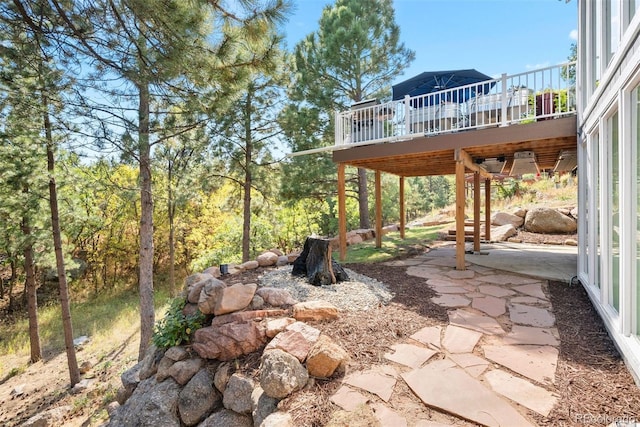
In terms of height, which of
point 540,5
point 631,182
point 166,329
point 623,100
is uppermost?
point 540,5

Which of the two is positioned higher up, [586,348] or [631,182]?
[631,182]

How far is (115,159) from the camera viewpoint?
17.2 ft

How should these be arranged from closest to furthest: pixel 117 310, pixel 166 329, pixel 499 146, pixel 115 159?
pixel 166 329, pixel 499 146, pixel 115 159, pixel 117 310

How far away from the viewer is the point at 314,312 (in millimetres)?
2887

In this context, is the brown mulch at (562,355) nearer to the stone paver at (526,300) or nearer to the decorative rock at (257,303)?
the stone paver at (526,300)

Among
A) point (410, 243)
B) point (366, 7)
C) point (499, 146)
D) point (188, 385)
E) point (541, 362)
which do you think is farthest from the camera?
point (366, 7)

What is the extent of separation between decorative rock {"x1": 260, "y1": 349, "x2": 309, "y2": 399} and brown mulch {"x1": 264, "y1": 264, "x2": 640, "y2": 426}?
7 centimetres

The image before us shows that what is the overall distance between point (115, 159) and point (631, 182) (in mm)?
6612

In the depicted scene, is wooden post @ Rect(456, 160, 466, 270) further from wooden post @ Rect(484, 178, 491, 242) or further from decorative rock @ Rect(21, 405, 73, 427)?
decorative rock @ Rect(21, 405, 73, 427)

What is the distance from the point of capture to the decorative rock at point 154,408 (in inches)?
101

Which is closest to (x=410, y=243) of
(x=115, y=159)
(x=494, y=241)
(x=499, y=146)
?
(x=494, y=241)

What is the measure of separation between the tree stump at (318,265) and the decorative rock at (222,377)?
159cm

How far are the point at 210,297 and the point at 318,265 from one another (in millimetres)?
1502

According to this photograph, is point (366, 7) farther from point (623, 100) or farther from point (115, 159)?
point (623, 100)
